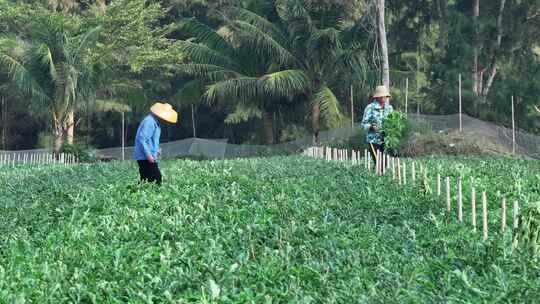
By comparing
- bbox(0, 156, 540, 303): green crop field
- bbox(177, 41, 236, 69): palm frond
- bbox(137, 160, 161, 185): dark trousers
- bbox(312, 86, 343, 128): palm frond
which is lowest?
bbox(0, 156, 540, 303): green crop field

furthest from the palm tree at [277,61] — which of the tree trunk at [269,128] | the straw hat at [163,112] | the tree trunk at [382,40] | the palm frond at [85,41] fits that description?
the straw hat at [163,112]

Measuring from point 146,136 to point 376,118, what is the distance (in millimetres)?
4740

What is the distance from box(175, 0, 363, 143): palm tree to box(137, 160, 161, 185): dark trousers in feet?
52.3

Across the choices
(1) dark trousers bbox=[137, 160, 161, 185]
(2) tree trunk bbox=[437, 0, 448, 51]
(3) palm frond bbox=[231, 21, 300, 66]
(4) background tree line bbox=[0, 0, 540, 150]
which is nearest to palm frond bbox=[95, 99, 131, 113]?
(4) background tree line bbox=[0, 0, 540, 150]

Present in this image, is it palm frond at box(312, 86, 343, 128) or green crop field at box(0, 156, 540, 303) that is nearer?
green crop field at box(0, 156, 540, 303)

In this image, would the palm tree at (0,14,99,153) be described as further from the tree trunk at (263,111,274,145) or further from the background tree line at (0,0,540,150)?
the tree trunk at (263,111,274,145)

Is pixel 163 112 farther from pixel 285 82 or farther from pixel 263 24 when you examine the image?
pixel 263 24

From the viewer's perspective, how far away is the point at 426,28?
33.6 meters

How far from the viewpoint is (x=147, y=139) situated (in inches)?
431

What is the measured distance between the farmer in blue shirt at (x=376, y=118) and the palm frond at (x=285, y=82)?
43.4 ft

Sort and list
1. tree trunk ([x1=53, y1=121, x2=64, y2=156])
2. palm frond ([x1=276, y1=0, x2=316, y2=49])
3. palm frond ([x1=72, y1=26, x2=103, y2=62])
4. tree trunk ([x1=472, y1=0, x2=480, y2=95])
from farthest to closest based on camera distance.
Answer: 1. tree trunk ([x1=472, y1=0, x2=480, y2=95])
2. tree trunk ([x1=53, y1=121, x2=64, y2=156])
3. palm frond ([x1=72, y1=26, x2=103, y2=62])
4. palm frond ([x1=276, y1=0, x2=316, y2=49])

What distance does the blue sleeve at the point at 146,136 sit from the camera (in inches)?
429

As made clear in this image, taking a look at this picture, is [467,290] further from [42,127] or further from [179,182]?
[42,127]

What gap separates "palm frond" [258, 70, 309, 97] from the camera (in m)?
27.4
